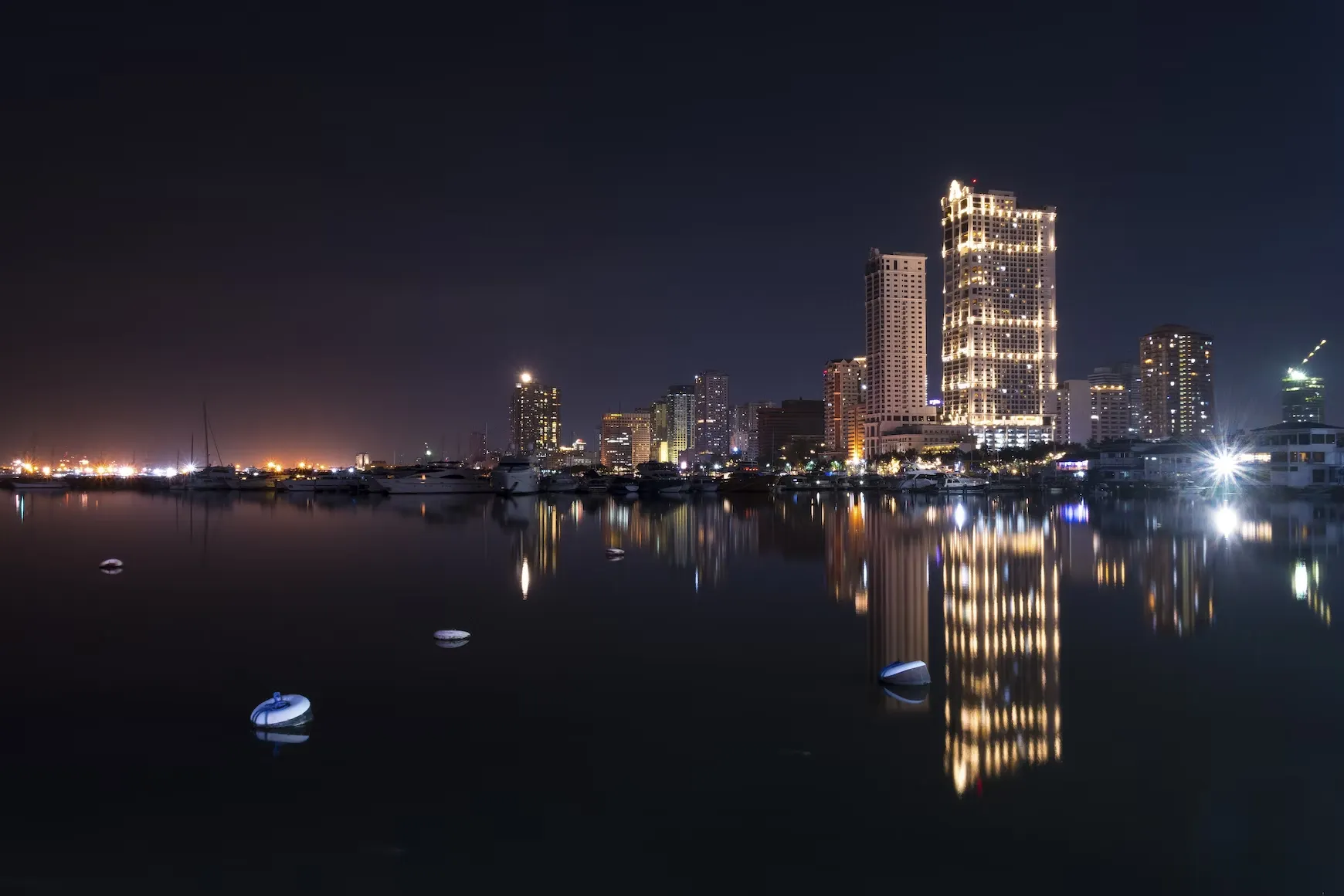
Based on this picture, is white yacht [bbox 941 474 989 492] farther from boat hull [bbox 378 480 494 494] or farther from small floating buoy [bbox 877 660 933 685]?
small floating buoy [bbox 877 660 933 685]

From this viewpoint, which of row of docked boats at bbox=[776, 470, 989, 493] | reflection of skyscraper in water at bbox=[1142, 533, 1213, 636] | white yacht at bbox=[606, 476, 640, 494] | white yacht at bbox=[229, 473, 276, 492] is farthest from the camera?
white yacht at bbox=[229, 473, 276, 492]

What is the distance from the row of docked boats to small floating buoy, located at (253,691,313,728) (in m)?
78.1

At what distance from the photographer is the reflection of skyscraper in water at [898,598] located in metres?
14.1

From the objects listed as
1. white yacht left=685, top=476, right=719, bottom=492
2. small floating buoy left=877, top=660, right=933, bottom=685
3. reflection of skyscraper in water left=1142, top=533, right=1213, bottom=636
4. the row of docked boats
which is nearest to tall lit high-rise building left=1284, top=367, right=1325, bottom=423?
the row of docked boats

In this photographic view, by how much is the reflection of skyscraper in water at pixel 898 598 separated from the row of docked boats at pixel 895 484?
5023cm

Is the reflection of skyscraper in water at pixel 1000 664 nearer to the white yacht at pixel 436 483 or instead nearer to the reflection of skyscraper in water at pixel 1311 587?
the reflection of skyscraper in water at pixel 1311 587

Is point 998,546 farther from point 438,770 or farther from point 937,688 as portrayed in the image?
point 438,770

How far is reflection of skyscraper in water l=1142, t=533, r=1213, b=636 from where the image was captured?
56.7 feet

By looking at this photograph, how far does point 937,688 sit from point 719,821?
540cm

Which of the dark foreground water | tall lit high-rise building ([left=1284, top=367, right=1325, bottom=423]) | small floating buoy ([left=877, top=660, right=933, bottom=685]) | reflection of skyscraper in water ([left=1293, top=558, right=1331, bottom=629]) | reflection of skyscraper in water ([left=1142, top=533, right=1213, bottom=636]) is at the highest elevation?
tall lit high-rise building ([left=1284, top=367, right=1325, bottom=423])

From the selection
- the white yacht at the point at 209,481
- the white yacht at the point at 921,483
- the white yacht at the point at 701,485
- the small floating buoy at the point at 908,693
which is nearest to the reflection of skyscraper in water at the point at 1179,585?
the small floating buoy at the point at 908,693

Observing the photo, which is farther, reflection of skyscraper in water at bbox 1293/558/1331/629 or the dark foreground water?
reflection of skyscraper in water at bbox 1293/558/1331/629

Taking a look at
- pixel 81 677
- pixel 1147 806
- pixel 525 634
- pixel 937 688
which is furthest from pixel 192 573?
pixel 1147 806

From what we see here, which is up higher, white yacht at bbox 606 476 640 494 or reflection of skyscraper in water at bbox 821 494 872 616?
white yacht at bbox 606 476 640 494
